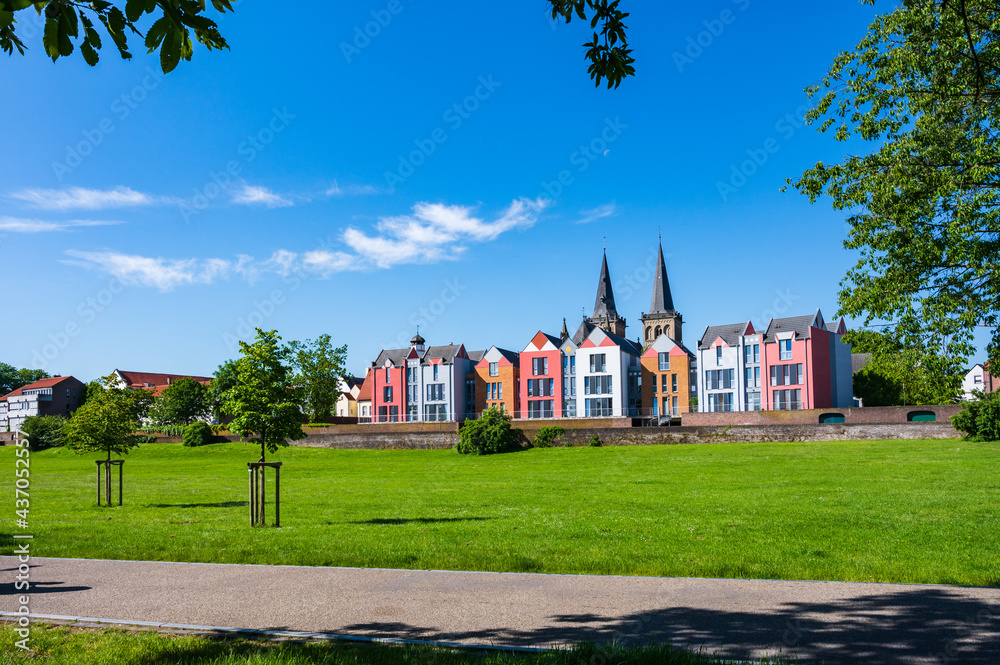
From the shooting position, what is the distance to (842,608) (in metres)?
6.71

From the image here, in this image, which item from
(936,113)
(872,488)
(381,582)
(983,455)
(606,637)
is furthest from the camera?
(983,455)

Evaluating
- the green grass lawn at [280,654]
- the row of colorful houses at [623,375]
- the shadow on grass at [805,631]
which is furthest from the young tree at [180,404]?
the shadow on grass at [805,631]

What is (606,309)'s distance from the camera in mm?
111438

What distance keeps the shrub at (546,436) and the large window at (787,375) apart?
26.0 metres

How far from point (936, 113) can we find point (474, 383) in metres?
68.8

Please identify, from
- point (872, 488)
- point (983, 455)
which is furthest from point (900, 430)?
point (872, 488)

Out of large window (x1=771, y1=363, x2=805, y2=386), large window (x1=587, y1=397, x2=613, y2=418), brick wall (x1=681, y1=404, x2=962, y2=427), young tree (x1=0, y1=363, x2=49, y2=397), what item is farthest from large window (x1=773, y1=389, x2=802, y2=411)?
young tree (x1=0, y1=363, x2=49, y2=397)

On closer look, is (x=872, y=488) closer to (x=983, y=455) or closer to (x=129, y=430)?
(x=983, y=455)

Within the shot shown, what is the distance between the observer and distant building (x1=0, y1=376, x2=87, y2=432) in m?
114

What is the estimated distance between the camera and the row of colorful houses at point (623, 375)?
2470 inches

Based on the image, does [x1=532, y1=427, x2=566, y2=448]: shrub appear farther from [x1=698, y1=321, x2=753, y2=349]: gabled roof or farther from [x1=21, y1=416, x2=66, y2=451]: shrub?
[x1=21, y1=416, x2=66, y2=451]: shrub

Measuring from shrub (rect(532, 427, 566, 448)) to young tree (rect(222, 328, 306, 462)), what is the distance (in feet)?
104

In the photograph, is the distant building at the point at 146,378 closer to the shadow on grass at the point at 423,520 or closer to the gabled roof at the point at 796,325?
the gabled roof at the point at 796,325

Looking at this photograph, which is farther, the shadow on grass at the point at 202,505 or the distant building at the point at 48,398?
the distant building at the point at 48,398
